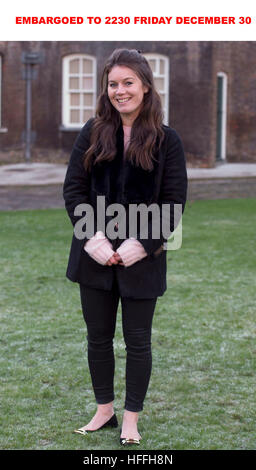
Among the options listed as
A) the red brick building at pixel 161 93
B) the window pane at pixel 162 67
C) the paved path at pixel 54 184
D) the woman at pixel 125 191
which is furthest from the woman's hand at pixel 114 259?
the window pane at pixel 162 67

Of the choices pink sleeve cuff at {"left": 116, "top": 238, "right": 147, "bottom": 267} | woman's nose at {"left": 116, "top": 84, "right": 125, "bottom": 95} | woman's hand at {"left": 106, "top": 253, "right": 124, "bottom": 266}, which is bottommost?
woman's hand at {"left": 106, "top": 253, "right": 124, "bottom": 266}

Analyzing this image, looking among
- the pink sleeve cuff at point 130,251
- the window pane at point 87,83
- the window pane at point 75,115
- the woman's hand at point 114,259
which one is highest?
the window pane at point 87,83

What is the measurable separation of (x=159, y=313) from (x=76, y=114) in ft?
61.5

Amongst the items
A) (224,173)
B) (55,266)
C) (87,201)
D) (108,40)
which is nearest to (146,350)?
(87,201)

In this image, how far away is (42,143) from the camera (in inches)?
989

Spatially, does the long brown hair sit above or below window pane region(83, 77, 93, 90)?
below

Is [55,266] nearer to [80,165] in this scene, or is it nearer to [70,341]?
[70,341]

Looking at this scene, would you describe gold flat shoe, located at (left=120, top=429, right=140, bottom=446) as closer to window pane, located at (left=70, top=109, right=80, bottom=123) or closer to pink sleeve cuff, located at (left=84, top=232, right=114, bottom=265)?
pink sleeve cuff, located at (left=84, top=232, right=114, bottom=265)

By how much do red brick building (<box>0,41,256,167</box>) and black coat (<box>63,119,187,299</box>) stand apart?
781 inches

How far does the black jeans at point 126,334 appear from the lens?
12.1 feet

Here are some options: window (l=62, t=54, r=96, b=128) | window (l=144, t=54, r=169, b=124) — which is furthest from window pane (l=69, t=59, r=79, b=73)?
window (l=144, t=54, r=169, b=124)

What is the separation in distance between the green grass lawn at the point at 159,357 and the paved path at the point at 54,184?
5440mm

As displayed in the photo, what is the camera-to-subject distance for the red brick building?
23172 mm

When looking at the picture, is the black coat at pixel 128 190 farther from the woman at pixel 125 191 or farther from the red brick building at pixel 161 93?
the red brick building at pixel 161 93
